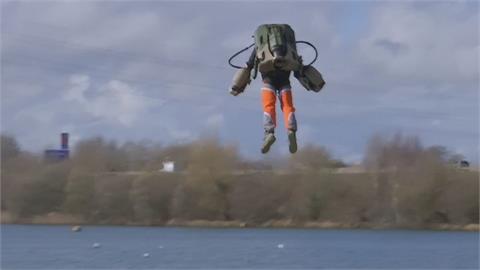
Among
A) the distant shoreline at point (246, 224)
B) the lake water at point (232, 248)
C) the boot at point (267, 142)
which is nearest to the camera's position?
the boot at point (267, 142)

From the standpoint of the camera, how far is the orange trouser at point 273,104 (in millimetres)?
15055

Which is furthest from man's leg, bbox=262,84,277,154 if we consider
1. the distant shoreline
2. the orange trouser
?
the distant shoreline

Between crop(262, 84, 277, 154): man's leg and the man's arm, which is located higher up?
the man's arm

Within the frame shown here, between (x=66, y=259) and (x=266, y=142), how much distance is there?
68.8 metres

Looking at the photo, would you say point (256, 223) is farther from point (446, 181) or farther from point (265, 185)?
point (446, 181)

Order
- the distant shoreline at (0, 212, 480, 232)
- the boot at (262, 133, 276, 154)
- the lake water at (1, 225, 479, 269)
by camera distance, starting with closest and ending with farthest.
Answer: the boot at (262, 133, 276, 154)
the lake water at (1, 225, 479, 269)
the distant shoreline at (0, 212, 480, 232)

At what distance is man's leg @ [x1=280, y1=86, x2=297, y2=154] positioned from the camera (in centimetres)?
1495

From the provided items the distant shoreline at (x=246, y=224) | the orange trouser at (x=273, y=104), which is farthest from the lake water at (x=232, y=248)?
the orange trouser at (x=273, y=104)

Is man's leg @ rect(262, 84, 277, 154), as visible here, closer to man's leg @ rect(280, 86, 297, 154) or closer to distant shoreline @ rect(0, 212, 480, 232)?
man's leg @ rect(280, 86, 297, 154)

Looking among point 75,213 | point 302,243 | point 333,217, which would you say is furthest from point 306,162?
point 75,213

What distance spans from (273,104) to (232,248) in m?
75.5

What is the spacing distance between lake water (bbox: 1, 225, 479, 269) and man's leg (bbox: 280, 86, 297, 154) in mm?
61538

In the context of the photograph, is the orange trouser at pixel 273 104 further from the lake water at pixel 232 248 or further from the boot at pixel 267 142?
the lake water at pixel 232 248

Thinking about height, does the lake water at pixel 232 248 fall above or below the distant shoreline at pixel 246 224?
below
